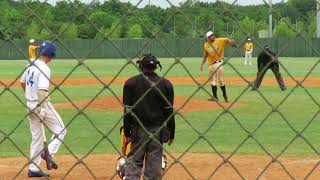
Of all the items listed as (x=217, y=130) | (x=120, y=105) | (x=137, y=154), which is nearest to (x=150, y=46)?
(x=120, y=105)

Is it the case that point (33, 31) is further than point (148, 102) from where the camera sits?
Yes

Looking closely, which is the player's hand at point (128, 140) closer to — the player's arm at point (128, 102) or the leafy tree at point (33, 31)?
the player's arm at point (128, 102)

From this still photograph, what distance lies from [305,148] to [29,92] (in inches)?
188

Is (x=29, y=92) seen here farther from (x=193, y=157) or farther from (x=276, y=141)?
(x=276, y=141)

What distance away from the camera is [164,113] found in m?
6.49

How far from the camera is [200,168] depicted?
8.97m

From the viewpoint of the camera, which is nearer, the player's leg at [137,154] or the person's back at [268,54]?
the person's back at [268,54]

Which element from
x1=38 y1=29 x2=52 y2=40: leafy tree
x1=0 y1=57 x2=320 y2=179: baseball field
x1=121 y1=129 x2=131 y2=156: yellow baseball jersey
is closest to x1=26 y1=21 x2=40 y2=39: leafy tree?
x1=38 y1=29 x2=52 y2=40: leafy tree

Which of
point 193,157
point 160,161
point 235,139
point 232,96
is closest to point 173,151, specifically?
point 193,157

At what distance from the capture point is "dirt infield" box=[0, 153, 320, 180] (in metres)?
8.46

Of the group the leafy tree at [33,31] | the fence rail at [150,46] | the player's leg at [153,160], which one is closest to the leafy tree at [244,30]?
the fence rail at [150,46]

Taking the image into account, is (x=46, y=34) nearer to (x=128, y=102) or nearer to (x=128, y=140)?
(x=128, y=140)

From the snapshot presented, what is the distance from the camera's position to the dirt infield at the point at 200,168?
8.46 meters

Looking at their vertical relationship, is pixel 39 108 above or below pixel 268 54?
below
